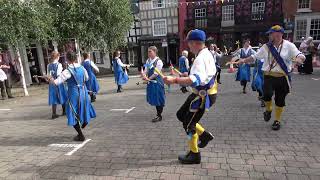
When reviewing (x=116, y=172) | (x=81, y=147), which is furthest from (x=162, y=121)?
(x=116, y=172)

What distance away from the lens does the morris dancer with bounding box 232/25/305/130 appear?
551 centimetres

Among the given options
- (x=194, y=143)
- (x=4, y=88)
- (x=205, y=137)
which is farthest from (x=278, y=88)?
(x=4, y=88)

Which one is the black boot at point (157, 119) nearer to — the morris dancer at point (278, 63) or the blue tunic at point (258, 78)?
the morris dancer at point (278, 63)

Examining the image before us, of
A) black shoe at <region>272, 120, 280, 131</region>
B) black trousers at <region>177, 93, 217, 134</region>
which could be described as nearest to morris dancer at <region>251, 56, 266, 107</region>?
black shoe at <region>272, 120, 280, 131</region>

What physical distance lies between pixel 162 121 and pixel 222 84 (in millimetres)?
6250

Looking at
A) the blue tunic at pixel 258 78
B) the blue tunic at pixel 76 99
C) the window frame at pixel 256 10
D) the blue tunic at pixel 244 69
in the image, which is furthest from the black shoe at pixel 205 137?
the window frame at pixel 256 10

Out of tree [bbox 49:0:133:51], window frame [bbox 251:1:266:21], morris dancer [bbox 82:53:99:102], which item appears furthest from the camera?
window frame [bbox 251:1:266:21]

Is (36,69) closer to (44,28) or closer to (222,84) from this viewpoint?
(44,28)

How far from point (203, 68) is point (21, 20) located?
1034cm

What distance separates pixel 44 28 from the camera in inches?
529

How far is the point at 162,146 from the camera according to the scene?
5.23 m

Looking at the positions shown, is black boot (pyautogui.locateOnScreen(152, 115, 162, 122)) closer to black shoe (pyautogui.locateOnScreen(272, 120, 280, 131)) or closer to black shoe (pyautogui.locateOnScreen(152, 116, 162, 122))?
black shoe (pyautogui.locateOnScreen(152, 116, 162, 122))

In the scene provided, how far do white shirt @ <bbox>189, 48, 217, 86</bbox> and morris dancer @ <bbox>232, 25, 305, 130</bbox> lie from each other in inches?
72.8

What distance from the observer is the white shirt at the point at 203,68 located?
3828mm
